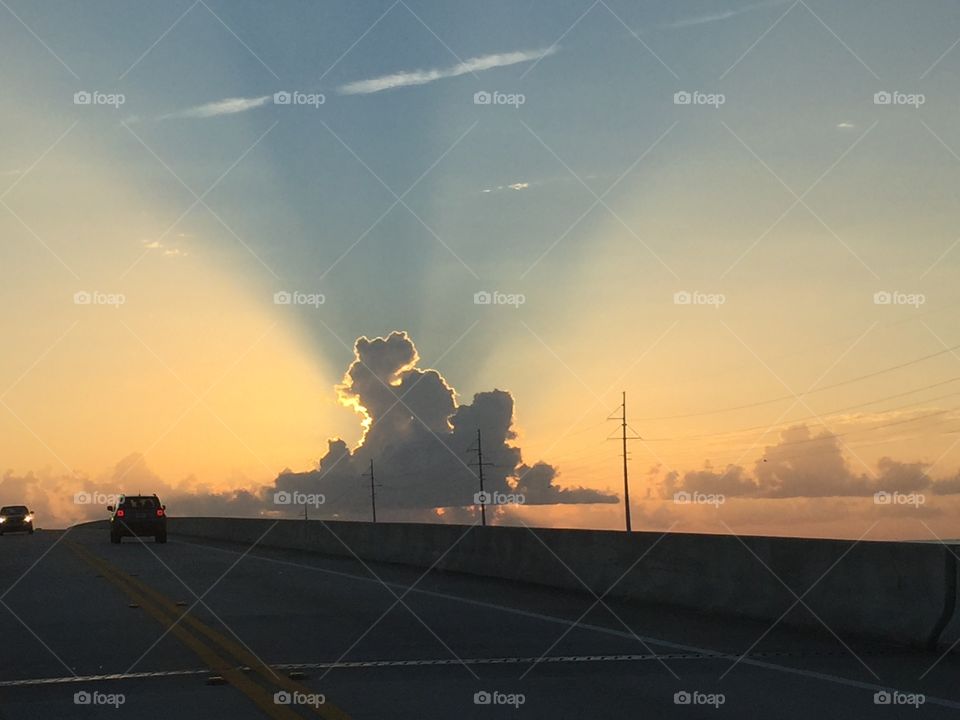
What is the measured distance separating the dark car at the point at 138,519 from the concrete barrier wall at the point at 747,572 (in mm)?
20929

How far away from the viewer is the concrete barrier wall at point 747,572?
44.2 feet

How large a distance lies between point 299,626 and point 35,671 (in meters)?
4.04

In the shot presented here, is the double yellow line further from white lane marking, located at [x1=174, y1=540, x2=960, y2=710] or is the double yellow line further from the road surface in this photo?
white lane marking, located at [x1=174, y1=540, x2=960, y2=710]

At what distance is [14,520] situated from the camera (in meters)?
70.7

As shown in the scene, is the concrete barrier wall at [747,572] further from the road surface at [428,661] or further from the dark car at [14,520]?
the dark car at [14,520]

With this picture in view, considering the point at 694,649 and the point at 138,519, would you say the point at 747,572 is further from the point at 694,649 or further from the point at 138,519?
the point at 138,519

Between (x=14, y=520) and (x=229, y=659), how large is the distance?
206ft

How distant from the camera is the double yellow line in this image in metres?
9.59

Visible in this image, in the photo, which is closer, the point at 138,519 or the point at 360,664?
the point at 360,664

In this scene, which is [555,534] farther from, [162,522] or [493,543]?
[162,522]

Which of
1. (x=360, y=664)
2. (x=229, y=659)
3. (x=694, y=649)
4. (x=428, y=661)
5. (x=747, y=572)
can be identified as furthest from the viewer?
(x=747, y=572)

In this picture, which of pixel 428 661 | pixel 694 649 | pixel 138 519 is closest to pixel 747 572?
pixel 694 649

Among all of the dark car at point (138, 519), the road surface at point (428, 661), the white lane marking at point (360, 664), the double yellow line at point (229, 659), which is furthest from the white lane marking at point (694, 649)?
the dark car at point (138, 519)

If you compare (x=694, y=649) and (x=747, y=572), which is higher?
(x=747, y=572)
